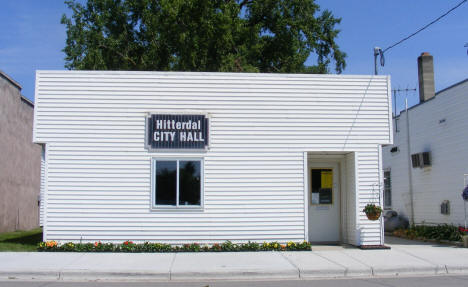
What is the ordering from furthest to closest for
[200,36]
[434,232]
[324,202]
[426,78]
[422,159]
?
[200,36] < [426,78] < [422,159] < [434,232] < [324,202]

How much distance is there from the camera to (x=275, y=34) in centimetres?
2902

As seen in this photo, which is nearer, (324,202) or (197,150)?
(197,150)

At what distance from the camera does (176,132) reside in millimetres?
13586

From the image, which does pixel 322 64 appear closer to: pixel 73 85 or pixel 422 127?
pixel 422 127

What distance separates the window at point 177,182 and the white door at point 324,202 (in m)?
3.52

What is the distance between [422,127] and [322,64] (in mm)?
11553

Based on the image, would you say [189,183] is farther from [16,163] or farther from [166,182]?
[16,163]

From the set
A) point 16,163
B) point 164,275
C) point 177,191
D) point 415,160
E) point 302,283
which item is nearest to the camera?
point 302,283

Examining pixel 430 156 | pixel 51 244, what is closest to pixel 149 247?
pixel 51 244

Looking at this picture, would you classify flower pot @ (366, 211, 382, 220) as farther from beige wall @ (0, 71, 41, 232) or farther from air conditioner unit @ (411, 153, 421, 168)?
beige wall @ (0, 71, 41, 232)

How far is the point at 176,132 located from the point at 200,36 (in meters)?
13.0

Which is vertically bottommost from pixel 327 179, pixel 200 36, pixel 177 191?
pixel 177 191

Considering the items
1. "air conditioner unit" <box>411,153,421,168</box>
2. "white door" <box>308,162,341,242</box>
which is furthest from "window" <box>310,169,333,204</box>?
"air conditioner unit" <box>411,153,421,168</box>

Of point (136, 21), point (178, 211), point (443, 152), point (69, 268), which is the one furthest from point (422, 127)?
point (136, 21)
